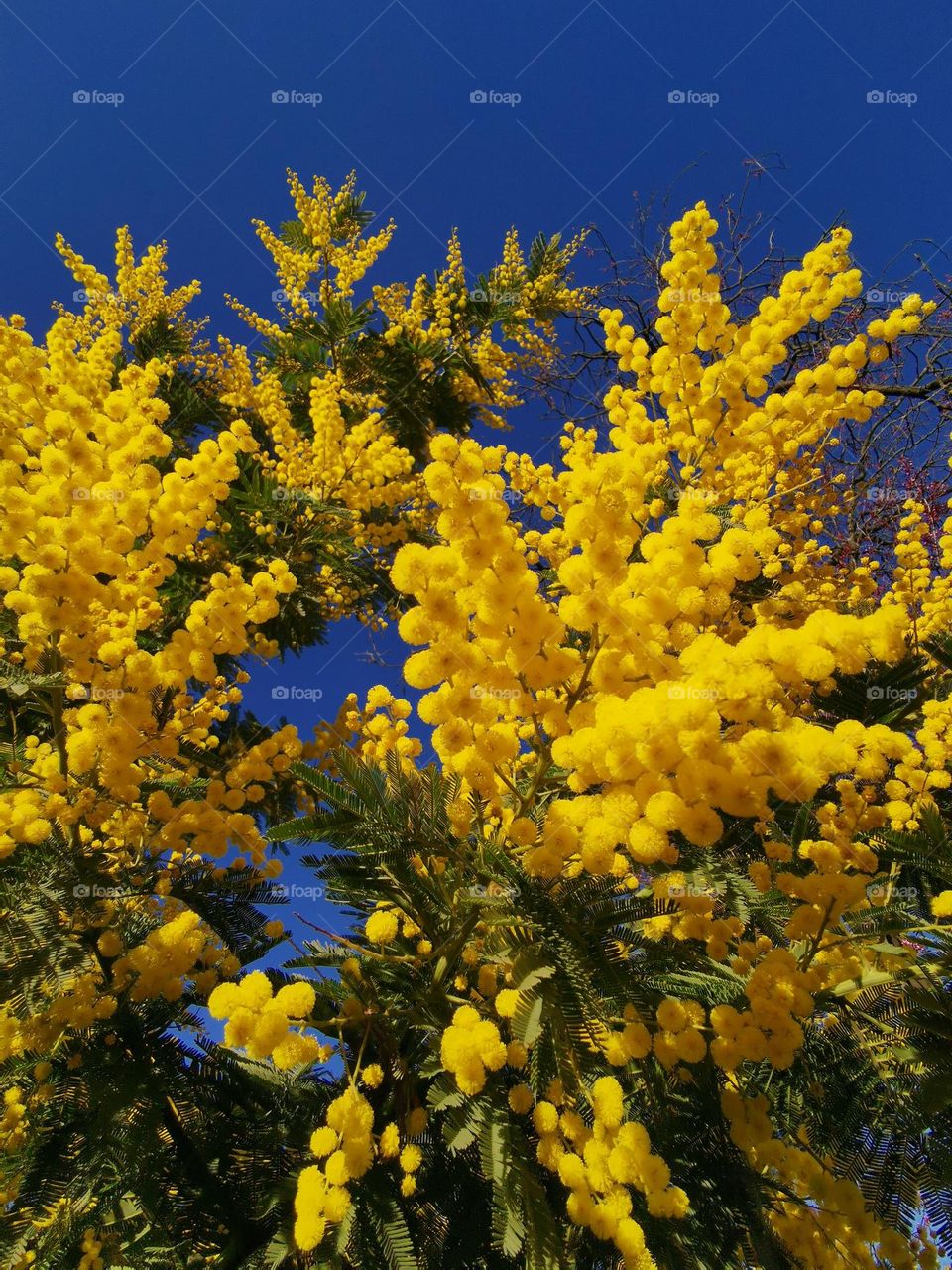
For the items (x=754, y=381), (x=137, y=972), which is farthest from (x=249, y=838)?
(x=754, y=381)

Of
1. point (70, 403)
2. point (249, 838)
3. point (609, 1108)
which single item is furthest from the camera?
point (70, 403)

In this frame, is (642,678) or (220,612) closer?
(642,678)

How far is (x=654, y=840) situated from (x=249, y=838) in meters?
1.55

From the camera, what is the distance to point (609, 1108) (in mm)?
1380

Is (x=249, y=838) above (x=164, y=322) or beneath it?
beneath

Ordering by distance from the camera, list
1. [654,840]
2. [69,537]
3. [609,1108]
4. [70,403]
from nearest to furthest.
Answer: [654,840] < [609,1108] < [69,537] < [70,403]

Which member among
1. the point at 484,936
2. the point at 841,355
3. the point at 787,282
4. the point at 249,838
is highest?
the point at 787,282

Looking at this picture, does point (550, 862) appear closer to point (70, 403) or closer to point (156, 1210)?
point (156, 1210)

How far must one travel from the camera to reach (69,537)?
2.03 m

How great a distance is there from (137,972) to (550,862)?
4.43 ft

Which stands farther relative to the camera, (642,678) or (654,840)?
(642,678)

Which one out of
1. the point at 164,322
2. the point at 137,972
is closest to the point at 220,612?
the point at 137,972

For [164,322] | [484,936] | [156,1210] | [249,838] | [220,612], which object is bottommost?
[156,1210]

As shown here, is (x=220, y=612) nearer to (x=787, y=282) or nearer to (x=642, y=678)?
(x=642, y=678)
